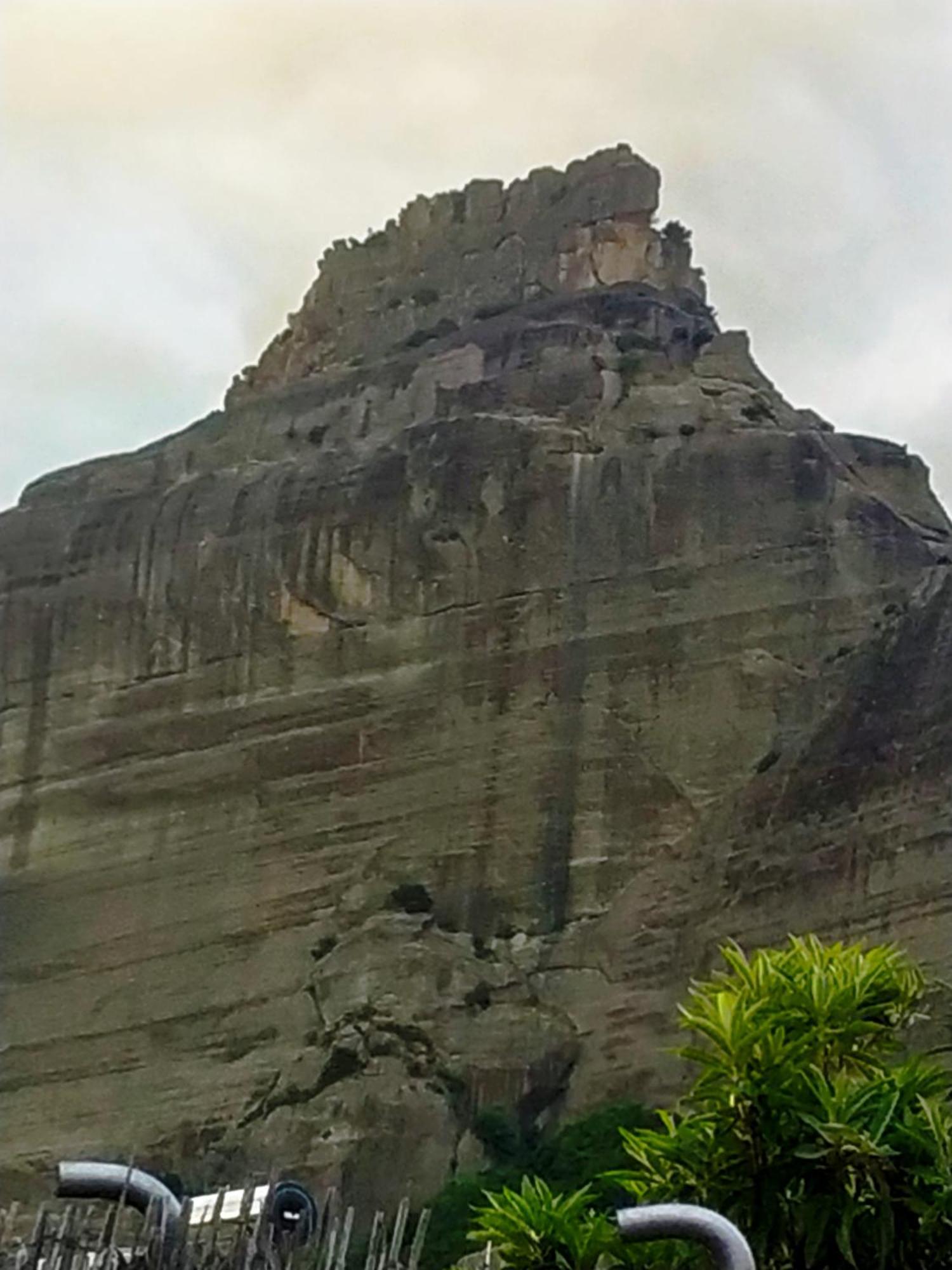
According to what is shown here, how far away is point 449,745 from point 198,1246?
3953cm

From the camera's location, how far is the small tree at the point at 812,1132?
30.9ft

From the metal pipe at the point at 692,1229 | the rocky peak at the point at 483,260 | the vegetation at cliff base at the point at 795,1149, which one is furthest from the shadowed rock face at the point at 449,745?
the metal pipe at the point at 692,1229

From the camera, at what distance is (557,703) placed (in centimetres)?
4806

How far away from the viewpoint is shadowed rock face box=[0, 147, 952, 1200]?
149 ft

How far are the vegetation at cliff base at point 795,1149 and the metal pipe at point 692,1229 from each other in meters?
1.72

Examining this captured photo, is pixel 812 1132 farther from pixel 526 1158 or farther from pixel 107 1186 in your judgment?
pixel 526 1158

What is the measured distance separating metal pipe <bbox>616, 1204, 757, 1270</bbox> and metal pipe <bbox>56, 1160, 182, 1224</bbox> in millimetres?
1884

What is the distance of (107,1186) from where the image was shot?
8.80 metres

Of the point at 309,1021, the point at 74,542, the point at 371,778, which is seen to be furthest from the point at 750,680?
the point at 74,542

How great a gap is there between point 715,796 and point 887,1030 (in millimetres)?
36831

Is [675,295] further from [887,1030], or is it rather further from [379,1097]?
[887,1030]

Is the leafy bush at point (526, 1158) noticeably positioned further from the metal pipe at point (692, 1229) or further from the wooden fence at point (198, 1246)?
the metal pipe at point (692, 1229)

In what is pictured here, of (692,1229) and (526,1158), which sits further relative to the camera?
(526,1158)

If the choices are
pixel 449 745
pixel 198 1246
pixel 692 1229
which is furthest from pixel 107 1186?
pixel 449 745
